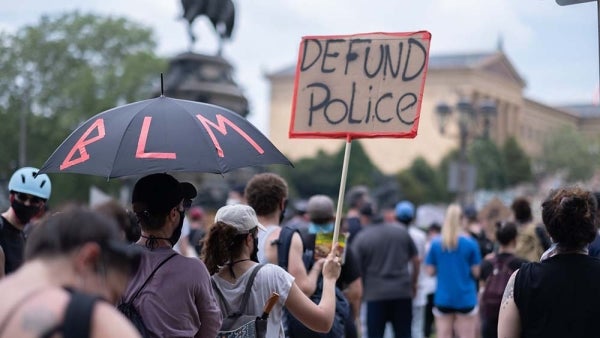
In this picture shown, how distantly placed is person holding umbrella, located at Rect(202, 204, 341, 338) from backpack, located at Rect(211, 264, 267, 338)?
0.8 inches

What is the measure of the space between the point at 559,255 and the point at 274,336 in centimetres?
133

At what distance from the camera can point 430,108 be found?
9969cm

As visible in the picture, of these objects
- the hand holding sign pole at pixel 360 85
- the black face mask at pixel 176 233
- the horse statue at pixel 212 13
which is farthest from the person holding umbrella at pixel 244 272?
the horse statue at pixel 212 13

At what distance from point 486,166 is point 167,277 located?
250 ft

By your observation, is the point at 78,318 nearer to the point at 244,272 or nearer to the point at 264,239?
the point at 244,272

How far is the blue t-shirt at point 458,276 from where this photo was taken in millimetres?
10180

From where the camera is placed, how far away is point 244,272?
4.68 meters

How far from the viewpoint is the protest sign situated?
5.18m

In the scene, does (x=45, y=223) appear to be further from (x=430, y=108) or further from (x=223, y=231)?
(x=430, y=108)

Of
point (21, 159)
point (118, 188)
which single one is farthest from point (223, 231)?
point (118, 188)

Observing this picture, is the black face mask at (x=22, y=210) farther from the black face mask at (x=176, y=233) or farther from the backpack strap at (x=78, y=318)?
the backpack strap at (x=78, y=318)

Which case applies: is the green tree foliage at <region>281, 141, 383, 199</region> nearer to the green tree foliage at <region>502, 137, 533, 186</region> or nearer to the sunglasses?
the green tree foliage at <region>502, 137, 533, 186</region>

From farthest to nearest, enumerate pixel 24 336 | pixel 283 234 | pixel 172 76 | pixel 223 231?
1. pixel 172 76
2. pixel 283 234
3. pixel 223 231
4. pixel 24 336

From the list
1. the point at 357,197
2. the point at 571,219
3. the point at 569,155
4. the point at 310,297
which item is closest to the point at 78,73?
the point at 357,197
